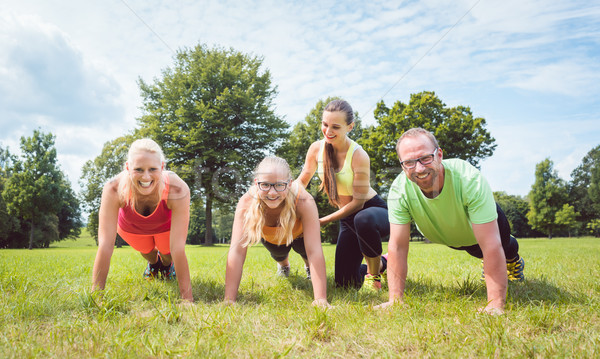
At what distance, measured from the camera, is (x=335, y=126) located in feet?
13.7

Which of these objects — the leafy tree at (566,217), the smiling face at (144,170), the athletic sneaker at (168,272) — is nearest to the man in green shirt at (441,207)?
the smiling face at (144,170)

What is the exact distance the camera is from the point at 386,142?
27.0 meters

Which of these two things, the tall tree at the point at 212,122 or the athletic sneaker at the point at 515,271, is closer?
the athletic sneaker at the point at 515,271

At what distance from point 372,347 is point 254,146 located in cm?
2357

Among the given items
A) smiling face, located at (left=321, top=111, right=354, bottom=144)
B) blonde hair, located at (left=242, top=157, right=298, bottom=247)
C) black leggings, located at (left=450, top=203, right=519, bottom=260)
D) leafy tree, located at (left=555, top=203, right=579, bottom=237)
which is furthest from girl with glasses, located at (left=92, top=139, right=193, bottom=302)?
leafy tree, located at (left=555, top=203, right=579, bottom=237)

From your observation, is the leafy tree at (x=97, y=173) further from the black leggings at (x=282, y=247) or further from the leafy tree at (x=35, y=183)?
the black leggings at (x=282, y=247)

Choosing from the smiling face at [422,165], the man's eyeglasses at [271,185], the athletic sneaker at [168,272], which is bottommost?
the athletic sneaker at [168,272]

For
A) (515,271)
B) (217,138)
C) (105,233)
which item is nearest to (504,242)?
(515,271)

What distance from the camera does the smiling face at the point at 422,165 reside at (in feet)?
10.0

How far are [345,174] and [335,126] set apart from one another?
0.60 metres

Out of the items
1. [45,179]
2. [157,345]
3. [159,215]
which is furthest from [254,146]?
[157,345]

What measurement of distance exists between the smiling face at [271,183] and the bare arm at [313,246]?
0.25m

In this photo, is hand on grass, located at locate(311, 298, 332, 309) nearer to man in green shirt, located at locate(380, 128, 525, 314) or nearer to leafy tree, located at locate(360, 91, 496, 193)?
man in green shirt, located at locate(380, 128, 525, 314)

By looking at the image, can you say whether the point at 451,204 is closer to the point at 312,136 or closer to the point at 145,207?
the point at 145,207
